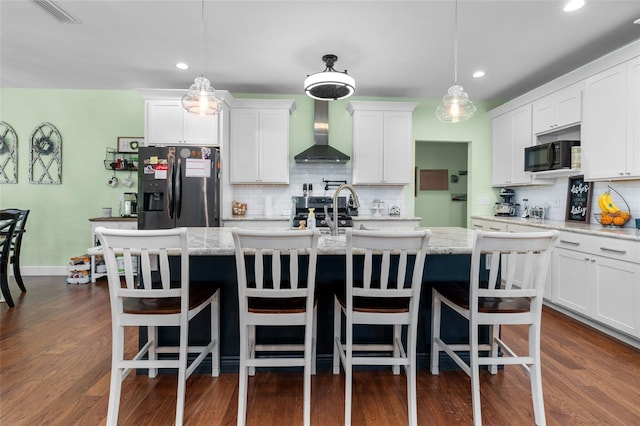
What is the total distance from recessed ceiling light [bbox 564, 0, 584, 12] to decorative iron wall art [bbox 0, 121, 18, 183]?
6.71m

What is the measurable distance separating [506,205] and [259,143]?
3751 mm

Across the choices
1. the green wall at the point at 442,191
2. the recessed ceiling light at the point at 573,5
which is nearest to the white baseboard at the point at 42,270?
the green wall at the point at 442,191

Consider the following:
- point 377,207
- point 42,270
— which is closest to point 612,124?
point 377,207

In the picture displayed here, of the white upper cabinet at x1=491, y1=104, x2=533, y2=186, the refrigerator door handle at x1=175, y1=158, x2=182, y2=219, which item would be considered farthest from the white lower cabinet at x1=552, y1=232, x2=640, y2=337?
the refrigerator door handle at x1=175, y1=158, x2=182, y2=219

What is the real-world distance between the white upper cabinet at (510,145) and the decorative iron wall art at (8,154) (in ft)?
23.1

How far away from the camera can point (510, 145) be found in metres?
4.57

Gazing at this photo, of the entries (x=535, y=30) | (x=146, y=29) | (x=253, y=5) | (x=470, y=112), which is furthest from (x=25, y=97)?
(x=535, y=30)

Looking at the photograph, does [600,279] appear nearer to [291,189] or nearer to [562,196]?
[562,196]

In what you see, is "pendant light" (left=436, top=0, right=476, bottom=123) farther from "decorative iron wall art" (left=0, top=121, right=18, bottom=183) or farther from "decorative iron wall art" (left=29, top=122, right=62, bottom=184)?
"decorative iron wall art" (left=0, top=121, right=18, bottom=183)

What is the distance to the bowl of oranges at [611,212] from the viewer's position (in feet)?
10.4

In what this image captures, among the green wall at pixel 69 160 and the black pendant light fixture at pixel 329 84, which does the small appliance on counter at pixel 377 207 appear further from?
the black pendant light fixture at pixel 329 84

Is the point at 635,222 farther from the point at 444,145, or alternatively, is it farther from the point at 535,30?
the point at 444,145

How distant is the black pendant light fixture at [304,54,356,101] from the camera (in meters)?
2.72

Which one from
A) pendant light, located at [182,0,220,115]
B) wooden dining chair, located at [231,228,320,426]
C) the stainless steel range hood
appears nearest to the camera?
wooden dining chair, located at [231,228,320,426]
